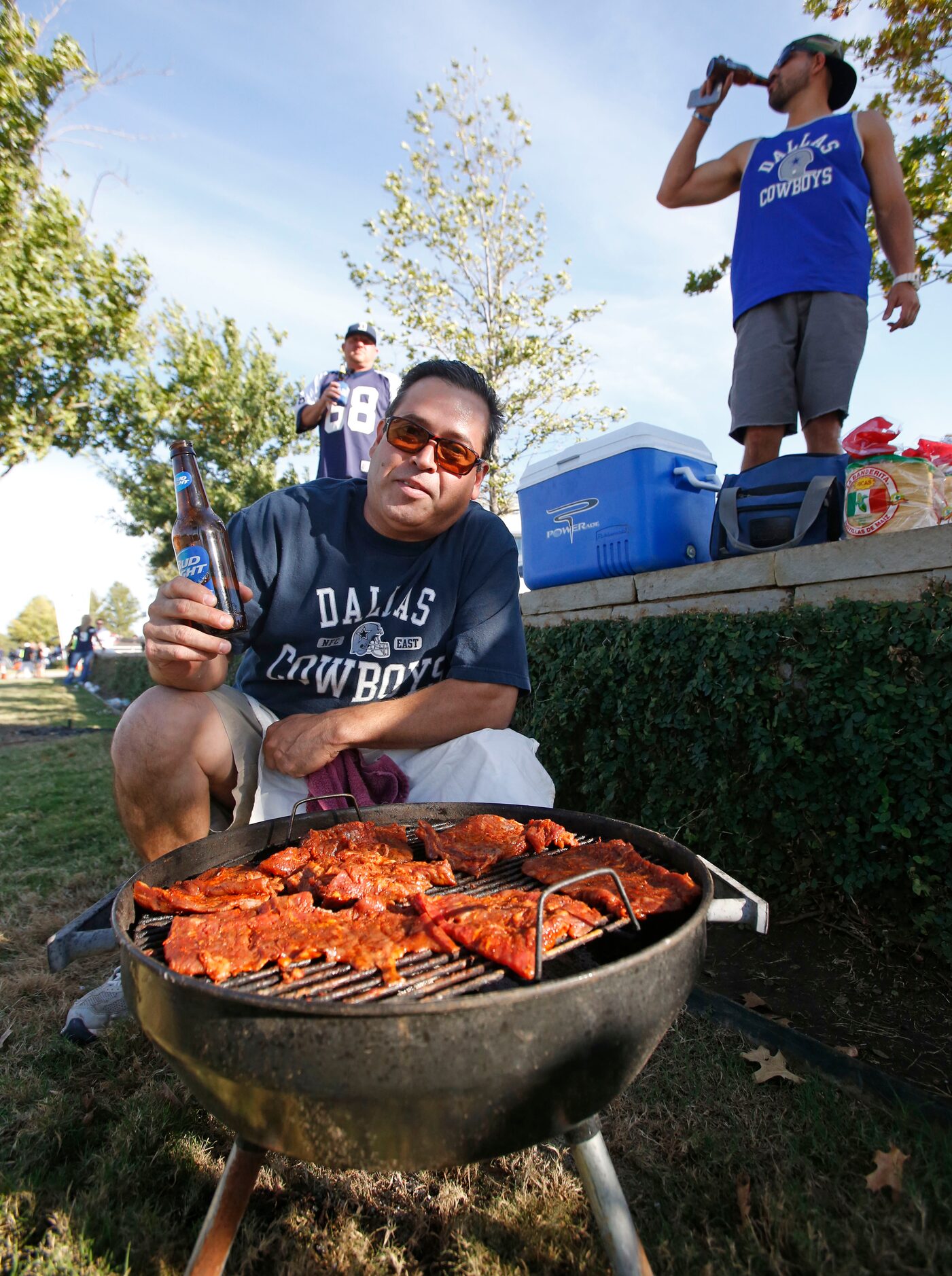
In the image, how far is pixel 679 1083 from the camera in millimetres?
2006

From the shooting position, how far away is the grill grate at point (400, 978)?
1159mm

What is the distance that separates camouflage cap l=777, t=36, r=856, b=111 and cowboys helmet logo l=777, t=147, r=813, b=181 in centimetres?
45

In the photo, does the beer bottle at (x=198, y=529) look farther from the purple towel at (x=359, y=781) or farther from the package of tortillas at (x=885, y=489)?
the package of tortillas at (x=885, y=489)

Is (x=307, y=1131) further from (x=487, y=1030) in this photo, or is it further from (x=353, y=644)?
(x=353, y=644)

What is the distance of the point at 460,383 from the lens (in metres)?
2.50

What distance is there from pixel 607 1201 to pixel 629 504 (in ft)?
10.7

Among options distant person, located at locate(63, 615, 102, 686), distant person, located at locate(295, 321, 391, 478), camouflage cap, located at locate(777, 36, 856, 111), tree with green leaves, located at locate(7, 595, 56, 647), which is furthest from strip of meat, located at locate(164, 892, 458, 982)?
tree with green leaves, located at locate(7, 595, 56, 647)

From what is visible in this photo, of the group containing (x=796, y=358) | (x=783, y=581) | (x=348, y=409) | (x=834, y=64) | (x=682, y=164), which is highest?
(x=834, y=64)

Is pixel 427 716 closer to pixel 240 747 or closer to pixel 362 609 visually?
pixel 362 609

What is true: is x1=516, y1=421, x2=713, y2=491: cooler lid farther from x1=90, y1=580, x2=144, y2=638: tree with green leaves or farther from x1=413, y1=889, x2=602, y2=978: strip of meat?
x1=90, y1=580, x2=144, y2=638: tree with green leaves

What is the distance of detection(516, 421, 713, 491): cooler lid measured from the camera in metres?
3.88

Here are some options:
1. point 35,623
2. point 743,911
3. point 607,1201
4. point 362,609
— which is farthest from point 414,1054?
point 35,623

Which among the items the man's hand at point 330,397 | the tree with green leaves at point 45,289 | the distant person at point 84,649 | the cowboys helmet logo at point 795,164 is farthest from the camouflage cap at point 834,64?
the distant person at point 84,649

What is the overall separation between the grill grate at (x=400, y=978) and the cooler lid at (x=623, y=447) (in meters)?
3.08
